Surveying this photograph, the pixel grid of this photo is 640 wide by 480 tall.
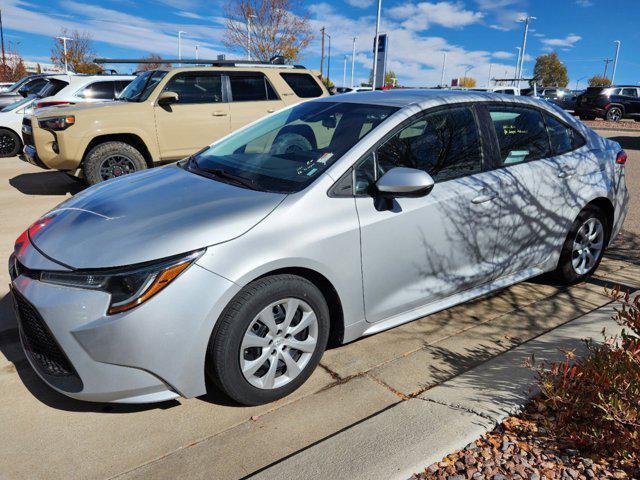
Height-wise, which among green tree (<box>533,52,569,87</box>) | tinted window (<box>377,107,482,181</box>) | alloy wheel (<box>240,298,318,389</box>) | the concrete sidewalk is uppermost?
green tree (<box>533,52,569,87</box>)

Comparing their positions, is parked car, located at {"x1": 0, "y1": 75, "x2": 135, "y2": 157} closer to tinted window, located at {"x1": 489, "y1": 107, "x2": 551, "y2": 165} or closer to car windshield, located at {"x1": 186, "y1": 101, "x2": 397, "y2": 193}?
car windshield, located at {"x1": 186, "y1": 101, "x2": 397, "y2": 193}

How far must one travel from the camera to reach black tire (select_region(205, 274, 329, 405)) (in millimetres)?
2406

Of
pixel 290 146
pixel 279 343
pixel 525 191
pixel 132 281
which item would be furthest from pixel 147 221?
pixel 525 191

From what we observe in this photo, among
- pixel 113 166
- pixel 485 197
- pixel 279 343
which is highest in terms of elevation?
pixel 485 197

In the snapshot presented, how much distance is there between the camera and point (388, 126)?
10.1 ft

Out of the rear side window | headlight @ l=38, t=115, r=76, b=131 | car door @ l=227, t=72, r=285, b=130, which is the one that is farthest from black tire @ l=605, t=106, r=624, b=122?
headlight @ l=38, t=115, r=76, b=131

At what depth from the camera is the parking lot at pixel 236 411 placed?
2287mm

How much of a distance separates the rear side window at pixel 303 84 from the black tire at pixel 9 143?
258 inches

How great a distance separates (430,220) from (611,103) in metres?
28.8

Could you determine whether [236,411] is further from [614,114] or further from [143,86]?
[614,114]

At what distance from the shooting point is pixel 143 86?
300 inches

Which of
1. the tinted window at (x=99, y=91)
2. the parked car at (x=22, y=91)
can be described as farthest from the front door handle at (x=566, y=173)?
the parked car at (x=22, y=91)

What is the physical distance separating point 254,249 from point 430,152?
1.46 meters

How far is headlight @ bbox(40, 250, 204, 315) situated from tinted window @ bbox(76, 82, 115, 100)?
340 inches
